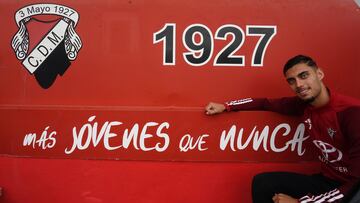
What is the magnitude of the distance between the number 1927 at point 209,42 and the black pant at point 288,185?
0.55m

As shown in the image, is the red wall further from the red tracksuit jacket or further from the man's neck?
the man's neck

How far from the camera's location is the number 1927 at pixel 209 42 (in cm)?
170

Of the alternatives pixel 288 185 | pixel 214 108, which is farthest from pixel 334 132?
pixel 214 108

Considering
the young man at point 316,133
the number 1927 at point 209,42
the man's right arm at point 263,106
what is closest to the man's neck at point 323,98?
the young man at point 316,133

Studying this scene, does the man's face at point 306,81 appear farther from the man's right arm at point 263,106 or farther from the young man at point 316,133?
the man's right arm at point 263,106

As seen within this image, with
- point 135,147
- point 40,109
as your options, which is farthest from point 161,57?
point 40,109

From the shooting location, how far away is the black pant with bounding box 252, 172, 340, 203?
5.16 ft

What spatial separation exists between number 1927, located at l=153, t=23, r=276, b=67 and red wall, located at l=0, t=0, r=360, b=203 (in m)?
0.02

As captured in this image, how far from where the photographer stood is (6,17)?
1715 millimetres

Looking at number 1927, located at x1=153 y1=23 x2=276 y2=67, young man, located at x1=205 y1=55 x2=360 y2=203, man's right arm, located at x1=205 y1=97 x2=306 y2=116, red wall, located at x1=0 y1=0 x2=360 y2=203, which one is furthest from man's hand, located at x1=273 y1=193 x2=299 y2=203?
number 1927, located at x1=153 y1=23 x2=276 y2=67

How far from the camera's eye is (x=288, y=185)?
159cm

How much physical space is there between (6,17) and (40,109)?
471 mm

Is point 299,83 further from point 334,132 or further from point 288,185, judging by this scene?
point 288,185

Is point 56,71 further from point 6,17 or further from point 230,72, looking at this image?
point 230,72
